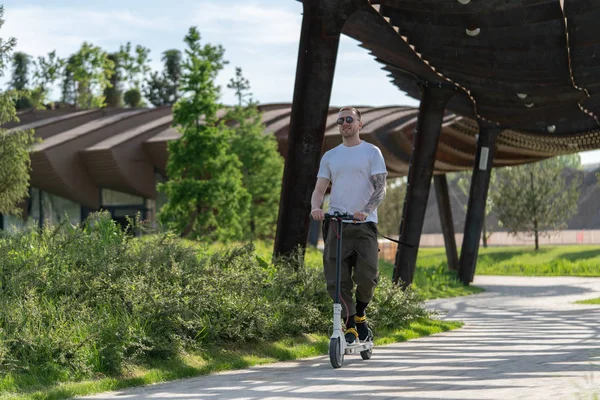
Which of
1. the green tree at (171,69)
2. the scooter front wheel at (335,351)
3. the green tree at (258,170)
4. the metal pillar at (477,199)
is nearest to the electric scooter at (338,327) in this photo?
the scooter front wheel at (335,351)

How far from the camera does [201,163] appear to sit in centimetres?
3950

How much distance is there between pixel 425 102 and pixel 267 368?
12.3 m

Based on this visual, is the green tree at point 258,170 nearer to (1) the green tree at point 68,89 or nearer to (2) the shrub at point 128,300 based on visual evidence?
(2) the shrub at point 128,300

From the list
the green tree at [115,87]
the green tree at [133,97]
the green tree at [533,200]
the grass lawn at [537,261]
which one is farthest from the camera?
the green tree at [115,87]

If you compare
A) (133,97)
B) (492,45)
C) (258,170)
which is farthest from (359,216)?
(133,97)

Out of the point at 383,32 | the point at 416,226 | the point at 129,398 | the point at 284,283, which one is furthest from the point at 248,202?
the point at 129,398

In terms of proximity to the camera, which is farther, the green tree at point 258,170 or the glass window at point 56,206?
the glass window at point 56,206

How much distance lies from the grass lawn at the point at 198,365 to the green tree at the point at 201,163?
1146 inches

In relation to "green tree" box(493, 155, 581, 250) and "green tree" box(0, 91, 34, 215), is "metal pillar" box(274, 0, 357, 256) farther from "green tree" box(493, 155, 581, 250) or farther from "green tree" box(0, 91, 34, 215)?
"green tree" box(493, 155, 581, 250)

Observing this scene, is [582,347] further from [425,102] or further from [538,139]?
[538,139]

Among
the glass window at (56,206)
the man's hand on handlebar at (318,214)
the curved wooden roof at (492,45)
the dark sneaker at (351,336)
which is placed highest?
the curved wooden roof at (492,45)

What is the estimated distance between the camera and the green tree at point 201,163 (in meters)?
39.2

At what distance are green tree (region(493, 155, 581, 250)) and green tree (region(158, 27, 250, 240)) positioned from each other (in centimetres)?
2605

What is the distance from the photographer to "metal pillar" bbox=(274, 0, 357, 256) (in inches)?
439
